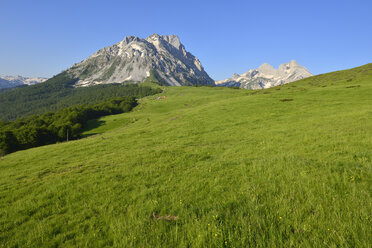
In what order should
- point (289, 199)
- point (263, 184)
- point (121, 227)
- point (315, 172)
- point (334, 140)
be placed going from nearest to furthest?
point (121, 227), point (289, 199), point (263, 184), point (315, 172), point (334, 140)

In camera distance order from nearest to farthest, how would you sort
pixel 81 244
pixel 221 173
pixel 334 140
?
pixel 81 244, pixel 221 173, pixel 334 140

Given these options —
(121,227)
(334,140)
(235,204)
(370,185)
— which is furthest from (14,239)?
(334,140)

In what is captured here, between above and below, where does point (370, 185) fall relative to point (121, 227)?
above

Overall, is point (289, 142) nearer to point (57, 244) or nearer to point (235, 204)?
point (235, 204)

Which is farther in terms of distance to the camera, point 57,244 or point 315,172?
point 315,172

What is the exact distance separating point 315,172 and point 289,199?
335cm

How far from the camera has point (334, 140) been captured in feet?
47.6

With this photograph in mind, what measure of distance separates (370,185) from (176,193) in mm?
7508

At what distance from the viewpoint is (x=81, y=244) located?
5.26 metres

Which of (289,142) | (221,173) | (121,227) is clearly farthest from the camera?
(289,142)

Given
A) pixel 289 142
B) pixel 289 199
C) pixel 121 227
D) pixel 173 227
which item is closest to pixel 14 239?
pixel 121 227

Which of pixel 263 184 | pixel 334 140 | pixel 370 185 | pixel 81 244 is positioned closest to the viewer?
pixel 81 244

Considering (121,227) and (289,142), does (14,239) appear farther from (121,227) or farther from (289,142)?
(289,142)

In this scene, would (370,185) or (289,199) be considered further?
(370,185)
